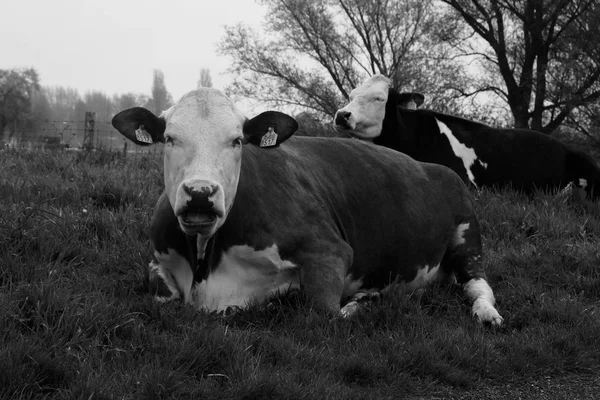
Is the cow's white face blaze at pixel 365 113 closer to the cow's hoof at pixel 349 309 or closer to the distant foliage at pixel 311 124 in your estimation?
the cow's hoof at pixel 349 309

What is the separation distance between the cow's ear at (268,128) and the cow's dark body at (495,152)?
18.9 feet

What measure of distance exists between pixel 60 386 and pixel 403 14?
29.8 metres

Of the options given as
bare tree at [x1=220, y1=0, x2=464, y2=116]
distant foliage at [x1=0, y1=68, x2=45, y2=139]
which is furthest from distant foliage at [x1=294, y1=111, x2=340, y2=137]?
distant foliage at [x1=0, y1=68, x2=45, y2=139]

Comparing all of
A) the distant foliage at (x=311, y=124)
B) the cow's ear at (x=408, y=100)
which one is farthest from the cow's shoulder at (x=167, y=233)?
the distant foliage at (x=311, y=124)

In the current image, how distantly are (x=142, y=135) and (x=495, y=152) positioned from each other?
22.5ft

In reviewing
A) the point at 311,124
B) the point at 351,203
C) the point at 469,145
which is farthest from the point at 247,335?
the point at 311,124

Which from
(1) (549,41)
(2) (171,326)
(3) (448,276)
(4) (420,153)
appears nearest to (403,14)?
(1) (549,41)

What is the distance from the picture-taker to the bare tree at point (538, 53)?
84.5ft

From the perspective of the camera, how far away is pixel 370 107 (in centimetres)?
1073

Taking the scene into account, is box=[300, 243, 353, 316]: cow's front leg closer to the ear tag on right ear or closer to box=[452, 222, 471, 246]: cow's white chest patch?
the ear tag on right ear

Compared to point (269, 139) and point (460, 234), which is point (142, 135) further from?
point (460, 234)

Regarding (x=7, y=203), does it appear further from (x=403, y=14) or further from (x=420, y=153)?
(x=403, y=14)

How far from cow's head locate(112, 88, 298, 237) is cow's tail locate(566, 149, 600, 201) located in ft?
22.0

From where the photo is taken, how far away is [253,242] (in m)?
4.67
